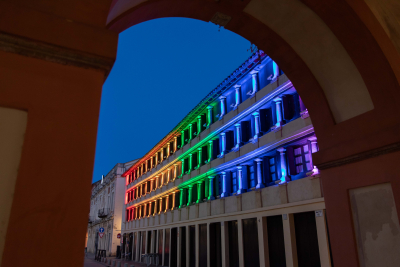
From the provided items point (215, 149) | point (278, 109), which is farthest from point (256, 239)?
point (215, 149)

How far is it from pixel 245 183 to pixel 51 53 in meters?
18.0

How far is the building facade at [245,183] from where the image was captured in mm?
15133

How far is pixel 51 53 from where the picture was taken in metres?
2.88

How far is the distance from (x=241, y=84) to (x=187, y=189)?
37.9 feet

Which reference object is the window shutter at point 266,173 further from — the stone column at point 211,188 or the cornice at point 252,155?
the stone column at point 211,188

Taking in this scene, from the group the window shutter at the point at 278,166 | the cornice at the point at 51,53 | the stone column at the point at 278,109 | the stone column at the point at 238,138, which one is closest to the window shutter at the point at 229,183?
the stone column at the point at 238,138

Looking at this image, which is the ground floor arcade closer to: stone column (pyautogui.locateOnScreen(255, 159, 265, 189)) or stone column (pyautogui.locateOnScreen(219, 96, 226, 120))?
Answer: stone column (pyautogui.locateOnScreen(255, 159, 265, 189))

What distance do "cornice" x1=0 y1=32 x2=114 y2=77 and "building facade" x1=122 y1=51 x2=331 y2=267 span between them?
5421 mm

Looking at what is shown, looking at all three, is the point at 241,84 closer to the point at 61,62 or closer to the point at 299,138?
the point at 299,138

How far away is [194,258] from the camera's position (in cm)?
2559

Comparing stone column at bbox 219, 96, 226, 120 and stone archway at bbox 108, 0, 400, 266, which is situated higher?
stone column at bbox 219, 96, 226, 120

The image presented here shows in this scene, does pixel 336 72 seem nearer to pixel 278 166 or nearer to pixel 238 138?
pixel 278 166

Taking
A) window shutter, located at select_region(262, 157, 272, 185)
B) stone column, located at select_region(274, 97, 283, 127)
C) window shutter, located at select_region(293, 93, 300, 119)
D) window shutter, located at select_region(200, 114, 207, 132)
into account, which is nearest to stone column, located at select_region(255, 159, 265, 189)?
window shutter, located at select_region(262, 157, 272, 185)

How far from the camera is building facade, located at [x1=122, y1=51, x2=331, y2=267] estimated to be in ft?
49.6
